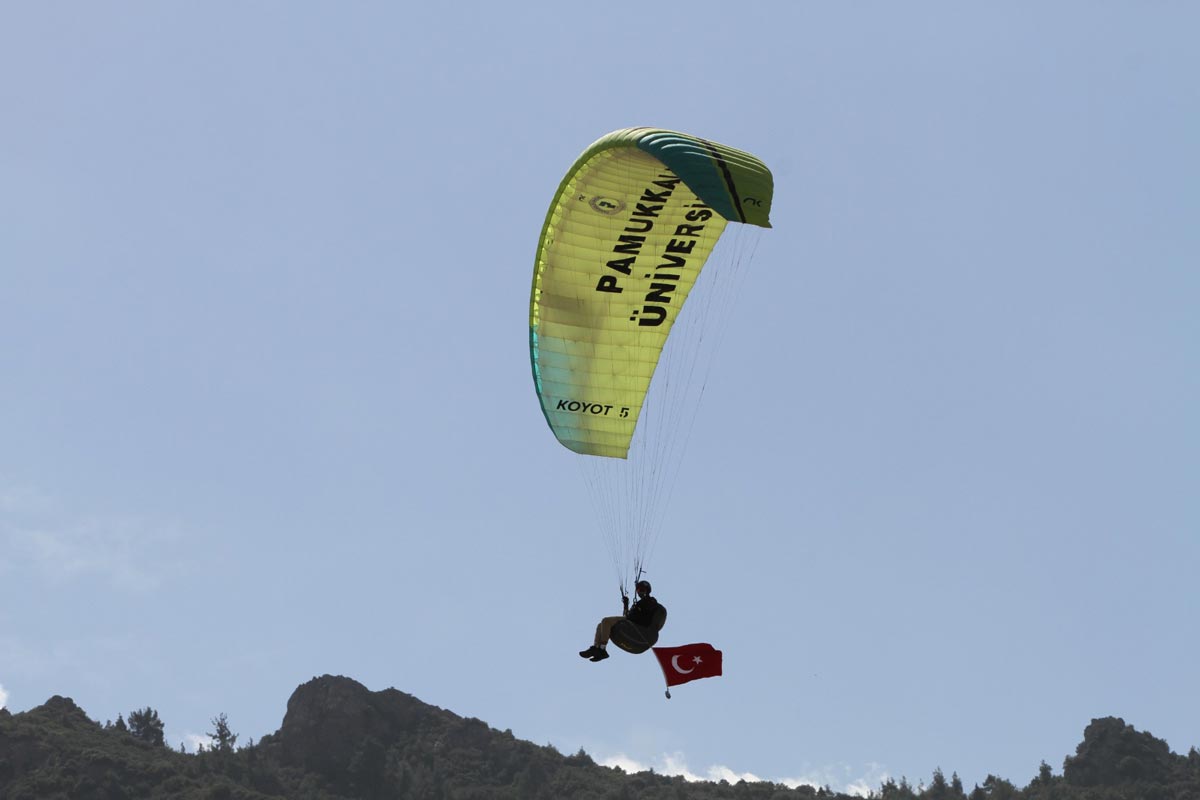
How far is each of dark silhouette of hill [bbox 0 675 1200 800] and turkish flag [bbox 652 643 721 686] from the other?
50445mm

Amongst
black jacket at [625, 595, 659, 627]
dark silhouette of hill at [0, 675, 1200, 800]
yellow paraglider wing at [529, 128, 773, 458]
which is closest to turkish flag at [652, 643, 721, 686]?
black jacket at [625, 595, 659, 627]

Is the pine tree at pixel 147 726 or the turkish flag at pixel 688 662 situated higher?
the pine tree at pixel 147 726

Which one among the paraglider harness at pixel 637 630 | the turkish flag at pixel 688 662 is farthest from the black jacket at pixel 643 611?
the turkish flag at pixel 688 662

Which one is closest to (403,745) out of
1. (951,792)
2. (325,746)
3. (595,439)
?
(325,746)

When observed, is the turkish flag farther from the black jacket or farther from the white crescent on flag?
the black jacket

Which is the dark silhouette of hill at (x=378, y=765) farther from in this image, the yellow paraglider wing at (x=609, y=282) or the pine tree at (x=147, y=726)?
the yellow paraglider wing at (x=609, y=282)

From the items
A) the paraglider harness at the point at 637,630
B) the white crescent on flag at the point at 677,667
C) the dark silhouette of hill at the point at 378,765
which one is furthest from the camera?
the dark silhouette of hill at the point at 378,765

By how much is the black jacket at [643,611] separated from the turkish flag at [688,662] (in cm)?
165

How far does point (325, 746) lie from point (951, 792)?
96.9ft

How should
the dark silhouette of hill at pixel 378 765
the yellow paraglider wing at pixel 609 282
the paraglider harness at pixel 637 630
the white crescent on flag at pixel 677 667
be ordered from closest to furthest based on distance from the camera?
1. the paraglider harness at pixel 637 630
2. the white crescent on flag at pixel 677 667
3. the yellow paraglider wing at pixel 609 282
4. the dark silhouette of hill at pixel 378 765

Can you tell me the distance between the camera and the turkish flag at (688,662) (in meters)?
27.8

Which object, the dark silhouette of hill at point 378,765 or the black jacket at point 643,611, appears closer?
the black jacket at point 643,611

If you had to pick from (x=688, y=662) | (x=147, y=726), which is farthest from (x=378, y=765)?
(x=688, y=662)

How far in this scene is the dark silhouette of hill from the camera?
75938 millimetres
